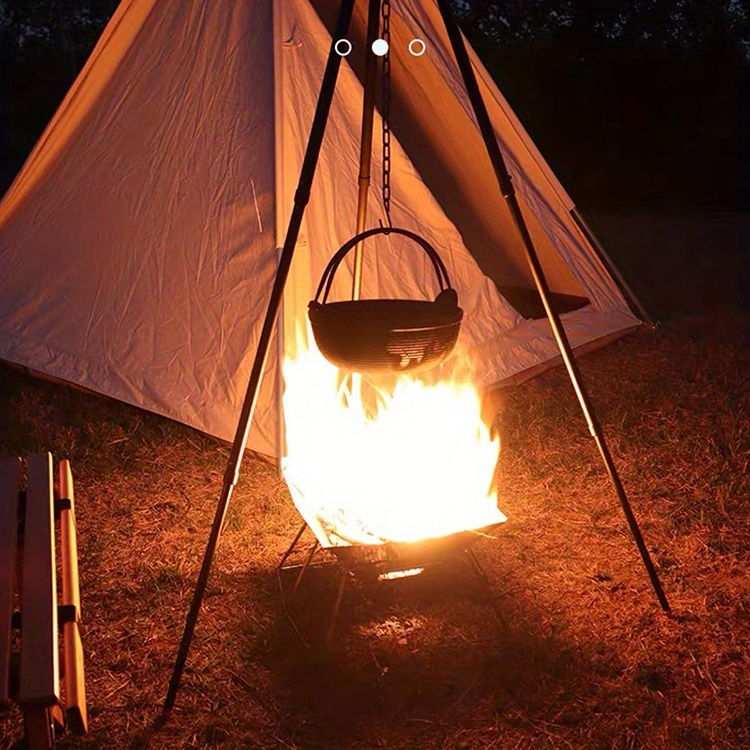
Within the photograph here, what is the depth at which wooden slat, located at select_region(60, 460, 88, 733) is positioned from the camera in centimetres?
172

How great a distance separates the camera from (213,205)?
378cm

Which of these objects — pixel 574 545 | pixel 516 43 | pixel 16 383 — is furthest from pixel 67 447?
pixel 516 43

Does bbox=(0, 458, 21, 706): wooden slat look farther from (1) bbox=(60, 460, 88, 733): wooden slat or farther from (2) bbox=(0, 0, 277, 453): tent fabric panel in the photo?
(2) bbox=(0, 0, 277, 453): tent fabric panel

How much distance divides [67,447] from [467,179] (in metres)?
2.33

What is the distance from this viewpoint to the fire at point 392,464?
8.63ft

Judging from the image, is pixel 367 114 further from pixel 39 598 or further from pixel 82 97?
pixel 82 97


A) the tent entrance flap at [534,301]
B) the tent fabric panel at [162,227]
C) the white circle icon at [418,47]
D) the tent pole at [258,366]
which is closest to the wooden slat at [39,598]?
→ the tent pole at [258,366]

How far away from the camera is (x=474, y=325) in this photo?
4258 millimetres

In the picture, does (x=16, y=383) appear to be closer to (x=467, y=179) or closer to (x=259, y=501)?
(x=259, y=501)

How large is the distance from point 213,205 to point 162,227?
305 mm

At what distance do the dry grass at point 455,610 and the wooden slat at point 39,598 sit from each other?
419 millimetres

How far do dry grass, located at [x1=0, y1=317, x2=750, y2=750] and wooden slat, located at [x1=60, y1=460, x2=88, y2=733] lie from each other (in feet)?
1.15

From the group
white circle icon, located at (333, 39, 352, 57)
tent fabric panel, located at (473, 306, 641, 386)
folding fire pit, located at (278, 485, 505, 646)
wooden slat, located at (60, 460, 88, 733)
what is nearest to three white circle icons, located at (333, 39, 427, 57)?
white circle icon, located at (333, 39, 352, 57)

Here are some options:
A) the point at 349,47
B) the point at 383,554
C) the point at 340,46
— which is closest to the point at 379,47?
the point at 349,47
